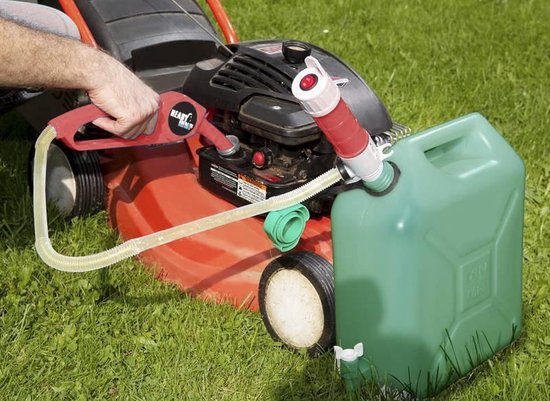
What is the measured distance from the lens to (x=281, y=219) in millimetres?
1736

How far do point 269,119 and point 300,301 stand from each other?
39cm

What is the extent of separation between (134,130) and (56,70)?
21 centimetres

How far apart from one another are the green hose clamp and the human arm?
0.32 meters

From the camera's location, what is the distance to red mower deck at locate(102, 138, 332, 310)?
2020 millimetres

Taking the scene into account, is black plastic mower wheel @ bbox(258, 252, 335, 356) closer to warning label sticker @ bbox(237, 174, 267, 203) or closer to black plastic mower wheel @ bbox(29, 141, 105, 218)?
warning label sticker @ bbox(237, 174, 267, 203)

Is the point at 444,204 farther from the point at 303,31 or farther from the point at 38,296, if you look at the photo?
the point at 303,31

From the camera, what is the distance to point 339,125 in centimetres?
149

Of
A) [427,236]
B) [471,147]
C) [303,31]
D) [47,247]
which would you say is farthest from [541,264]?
[303,31]

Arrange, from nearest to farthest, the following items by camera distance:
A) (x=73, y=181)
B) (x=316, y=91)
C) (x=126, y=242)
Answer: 1. (x=316, y=91)
2. (x=126, y=242)
3. (x=73, y=181)

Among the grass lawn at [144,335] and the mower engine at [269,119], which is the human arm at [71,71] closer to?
the mower engine at [269,119]

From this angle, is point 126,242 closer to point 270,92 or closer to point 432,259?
point 270,92

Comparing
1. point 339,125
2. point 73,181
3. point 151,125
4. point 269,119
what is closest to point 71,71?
point 151,125

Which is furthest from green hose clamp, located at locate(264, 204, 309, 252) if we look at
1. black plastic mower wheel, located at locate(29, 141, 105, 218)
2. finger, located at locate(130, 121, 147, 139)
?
black plastic mower wheel, located at locate(29, 141, 105, 218)

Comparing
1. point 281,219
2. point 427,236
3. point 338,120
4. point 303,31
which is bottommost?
point 303,31
